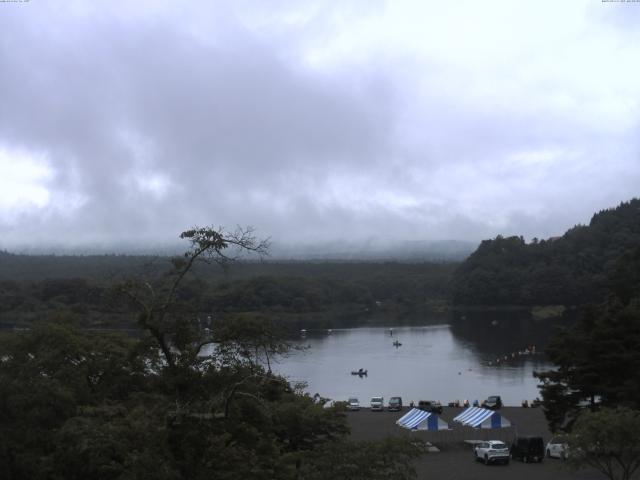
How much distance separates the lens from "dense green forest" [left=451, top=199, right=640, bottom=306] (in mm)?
71562

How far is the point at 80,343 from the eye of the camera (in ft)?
37.2

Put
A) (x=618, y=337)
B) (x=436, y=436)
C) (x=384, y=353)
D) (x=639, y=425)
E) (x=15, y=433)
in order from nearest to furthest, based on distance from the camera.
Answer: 1. (x=15, y=433)
2. (x=639, y=425)
3. (x=618, y=337)
4. (x=436, y=436)
5. (x=384, y=353)

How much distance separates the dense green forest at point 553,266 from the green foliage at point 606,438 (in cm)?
5847

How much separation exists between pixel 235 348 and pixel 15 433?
3561 mm

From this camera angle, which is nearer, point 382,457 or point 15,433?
point 382,457

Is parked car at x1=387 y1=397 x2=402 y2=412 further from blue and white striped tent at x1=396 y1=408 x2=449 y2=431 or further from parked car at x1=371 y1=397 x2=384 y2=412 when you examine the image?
blue and white striped tent at x1=396 y1=408 x2=449 y2=431

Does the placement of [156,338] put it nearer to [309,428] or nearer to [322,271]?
[309,428]

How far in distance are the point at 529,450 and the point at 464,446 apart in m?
2.67

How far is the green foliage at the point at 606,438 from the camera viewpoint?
1133 centimetres

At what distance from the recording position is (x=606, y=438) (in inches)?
449

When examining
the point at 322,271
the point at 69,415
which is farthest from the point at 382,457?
the point at 322,271

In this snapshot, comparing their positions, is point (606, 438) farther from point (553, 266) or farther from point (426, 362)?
point (553, 266)

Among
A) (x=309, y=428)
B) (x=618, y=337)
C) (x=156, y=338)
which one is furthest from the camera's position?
(x=618, y=337)

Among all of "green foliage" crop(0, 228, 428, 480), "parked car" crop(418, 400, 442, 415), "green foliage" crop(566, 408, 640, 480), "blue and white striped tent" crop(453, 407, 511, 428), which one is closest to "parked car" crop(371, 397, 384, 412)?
"parked car" crop(418, 400, 442, 415)
